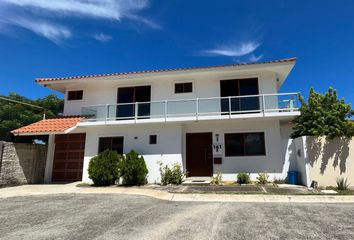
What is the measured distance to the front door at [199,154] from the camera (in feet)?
52.7

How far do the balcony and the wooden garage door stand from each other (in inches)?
72.9

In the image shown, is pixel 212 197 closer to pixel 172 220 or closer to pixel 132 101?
pixel 172 220

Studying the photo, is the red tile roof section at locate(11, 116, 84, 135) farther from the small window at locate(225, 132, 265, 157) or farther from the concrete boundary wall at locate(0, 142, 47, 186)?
the small window at locate(225, 132, 265, 157)

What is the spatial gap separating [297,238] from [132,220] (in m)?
4.00

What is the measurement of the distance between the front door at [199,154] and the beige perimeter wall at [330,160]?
17.8 feet

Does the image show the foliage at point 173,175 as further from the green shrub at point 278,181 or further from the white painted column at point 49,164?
the white painted column at point 49,164

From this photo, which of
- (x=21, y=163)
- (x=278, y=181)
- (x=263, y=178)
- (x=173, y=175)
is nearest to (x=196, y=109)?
(x=173, y=175)

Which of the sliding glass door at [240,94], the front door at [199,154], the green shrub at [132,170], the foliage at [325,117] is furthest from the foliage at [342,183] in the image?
the green shrub at [132,170]

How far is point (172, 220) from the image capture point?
23.5ft

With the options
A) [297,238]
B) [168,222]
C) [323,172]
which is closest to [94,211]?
[168,222]

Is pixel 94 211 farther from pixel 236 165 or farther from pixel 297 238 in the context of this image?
pixel 236 165

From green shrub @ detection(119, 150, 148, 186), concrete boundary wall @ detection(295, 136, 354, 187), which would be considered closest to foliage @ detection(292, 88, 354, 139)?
concrete boundary wall @ detection(295, 136, 354, 187)

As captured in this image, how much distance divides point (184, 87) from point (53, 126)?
8307mm

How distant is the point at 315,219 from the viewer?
7059 mm
